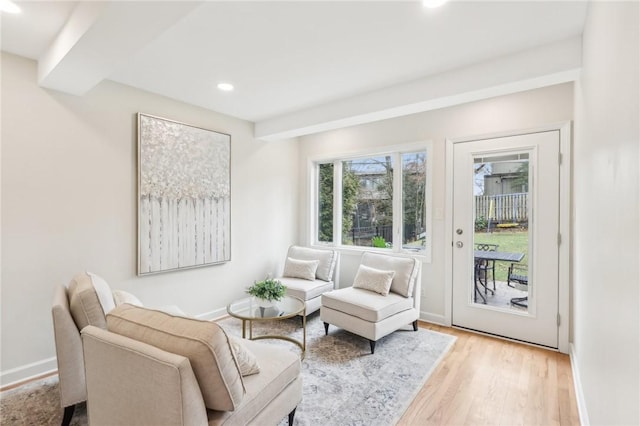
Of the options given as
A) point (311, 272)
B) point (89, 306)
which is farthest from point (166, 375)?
point (311, 272)

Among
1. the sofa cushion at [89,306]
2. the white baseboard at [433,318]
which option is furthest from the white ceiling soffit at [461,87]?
the sofa cushion at [89,306]

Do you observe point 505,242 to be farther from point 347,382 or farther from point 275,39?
point 275,39

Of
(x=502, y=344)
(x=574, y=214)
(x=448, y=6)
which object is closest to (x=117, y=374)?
(x=448, y=6)

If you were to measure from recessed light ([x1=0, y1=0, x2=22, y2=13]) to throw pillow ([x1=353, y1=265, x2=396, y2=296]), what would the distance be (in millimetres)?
3380

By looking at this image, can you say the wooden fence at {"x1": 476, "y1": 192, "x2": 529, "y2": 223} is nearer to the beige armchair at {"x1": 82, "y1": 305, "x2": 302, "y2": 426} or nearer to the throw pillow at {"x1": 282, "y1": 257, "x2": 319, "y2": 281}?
the throw pillow at {"x1": 282, "y1": 257, "x2": 319, "y2": 281}

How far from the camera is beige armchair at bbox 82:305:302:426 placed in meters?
1.19

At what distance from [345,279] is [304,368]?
6.23 feet

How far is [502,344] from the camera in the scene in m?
3.05

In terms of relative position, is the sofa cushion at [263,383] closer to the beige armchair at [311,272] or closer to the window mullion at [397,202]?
the beige armchair at [311,272]

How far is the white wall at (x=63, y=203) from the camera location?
7.75 ft

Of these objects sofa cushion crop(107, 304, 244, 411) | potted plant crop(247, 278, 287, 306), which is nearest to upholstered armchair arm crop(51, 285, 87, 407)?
sofa cushion crop(107, 304, 244, 411)

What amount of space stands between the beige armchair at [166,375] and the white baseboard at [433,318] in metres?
2.57

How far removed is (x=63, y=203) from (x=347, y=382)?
2.72m

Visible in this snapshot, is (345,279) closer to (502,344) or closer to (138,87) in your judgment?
(502,344)
